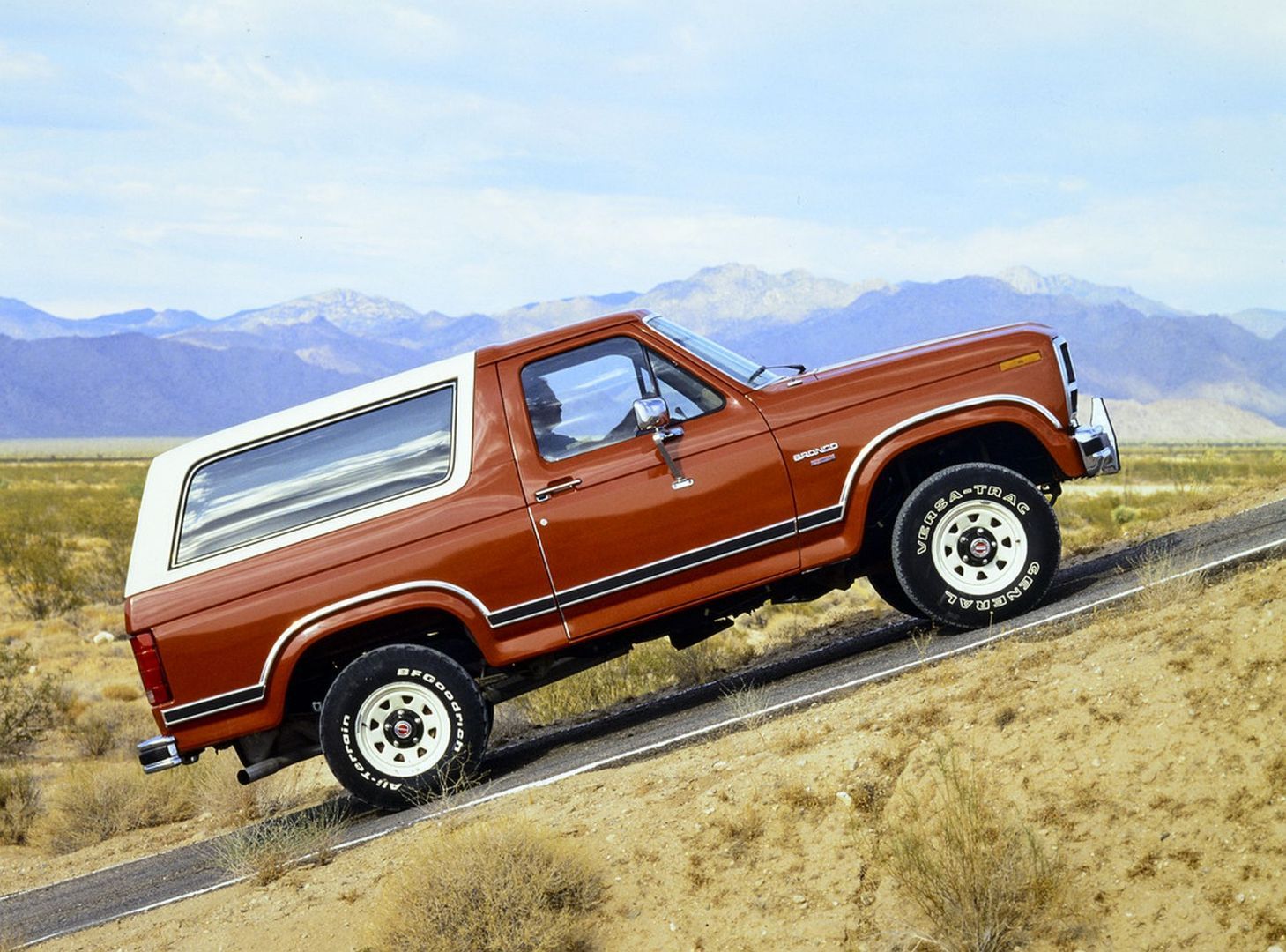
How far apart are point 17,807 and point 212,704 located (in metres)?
5.17

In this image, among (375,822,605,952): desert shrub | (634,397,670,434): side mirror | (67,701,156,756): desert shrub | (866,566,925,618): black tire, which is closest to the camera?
(375,822,605,952): desert shrub

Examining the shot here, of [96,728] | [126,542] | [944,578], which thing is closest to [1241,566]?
[944,578]

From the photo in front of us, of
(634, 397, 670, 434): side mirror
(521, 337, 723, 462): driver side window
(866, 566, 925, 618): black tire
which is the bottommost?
(866, 566, 925, 618): black tire

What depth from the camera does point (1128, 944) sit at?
460cm

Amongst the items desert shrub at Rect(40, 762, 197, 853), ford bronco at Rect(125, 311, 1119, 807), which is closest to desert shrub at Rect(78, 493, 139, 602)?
desert shrub at Rect(40, 762, 197, 853)

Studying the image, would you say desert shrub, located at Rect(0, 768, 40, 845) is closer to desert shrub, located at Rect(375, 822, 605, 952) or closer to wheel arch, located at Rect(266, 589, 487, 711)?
wheel arch, located at Rect(266, 589, 487, 711)

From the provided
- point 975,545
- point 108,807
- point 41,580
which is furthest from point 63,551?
point 975,545

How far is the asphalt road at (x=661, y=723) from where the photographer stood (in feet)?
24.9

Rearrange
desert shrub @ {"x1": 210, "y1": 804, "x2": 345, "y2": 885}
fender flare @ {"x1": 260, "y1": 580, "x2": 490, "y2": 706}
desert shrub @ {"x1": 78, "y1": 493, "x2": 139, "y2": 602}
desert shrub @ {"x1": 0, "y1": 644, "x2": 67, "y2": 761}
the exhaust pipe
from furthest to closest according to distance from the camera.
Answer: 1. desert shrub @ {"x1": 78, "y1": 493, "x2": 139, "y2": 602}
2. desert shrub @ {"x1": 0, "y1": 644, "x2": 67, "y2": 761}
3. the exhaust pipe
4. fender flare @ {"x1": 260, "y1": 580, "x2": 490, "y2": 706}
5. desert shrub @ {"x1": 210, "y1": 804, "x2": 345, "y2": 885}

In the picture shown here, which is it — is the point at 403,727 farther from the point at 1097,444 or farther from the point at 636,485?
the point at 1097,444

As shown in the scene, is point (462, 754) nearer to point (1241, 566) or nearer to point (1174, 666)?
point (1174, 666)

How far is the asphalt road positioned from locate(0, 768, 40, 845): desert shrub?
2655mm

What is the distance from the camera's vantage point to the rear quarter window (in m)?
7.67

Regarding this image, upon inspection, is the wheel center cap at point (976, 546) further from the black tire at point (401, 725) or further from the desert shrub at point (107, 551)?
the desert shrub at point (107, 551)
